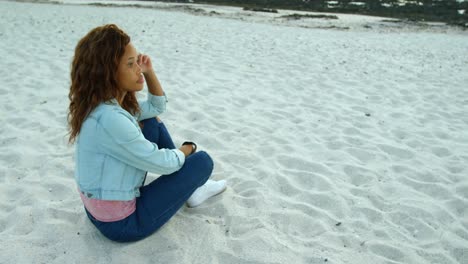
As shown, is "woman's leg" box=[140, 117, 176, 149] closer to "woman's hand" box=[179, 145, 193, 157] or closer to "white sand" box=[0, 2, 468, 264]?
"woman's hand" box=[179, 145, 193, 157]

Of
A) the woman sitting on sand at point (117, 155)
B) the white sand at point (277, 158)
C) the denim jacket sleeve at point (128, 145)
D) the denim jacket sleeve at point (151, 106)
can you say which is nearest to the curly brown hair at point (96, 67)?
the woman sitting on sand at point (117, 155)

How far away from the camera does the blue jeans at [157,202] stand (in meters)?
2.31

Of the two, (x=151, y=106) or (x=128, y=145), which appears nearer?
(x=128, y=145)

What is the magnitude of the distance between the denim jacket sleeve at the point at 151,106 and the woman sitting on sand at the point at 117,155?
0.74 ft

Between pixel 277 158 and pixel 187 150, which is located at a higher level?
pixel 187 150

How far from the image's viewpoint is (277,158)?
3.60m

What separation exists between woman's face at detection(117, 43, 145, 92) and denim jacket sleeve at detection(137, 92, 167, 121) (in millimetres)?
460

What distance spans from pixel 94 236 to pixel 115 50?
1190 millimetres

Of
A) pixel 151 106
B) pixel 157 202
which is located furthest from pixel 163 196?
pixel 151 106

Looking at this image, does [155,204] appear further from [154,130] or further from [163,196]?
[154,130]

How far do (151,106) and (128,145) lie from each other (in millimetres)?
706

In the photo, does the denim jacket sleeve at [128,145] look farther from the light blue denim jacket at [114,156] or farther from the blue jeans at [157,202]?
the blue jeans at [157,202]

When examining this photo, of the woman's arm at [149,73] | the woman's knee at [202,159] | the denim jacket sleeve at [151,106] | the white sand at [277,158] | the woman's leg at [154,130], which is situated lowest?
the white sand at [277,158]

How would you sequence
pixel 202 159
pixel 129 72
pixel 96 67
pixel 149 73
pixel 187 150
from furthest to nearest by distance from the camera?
1. pixel 149 73
2. pixel 187 150
3. pixel 202 159
4. pixel 129 72
5. pixel 96 67
